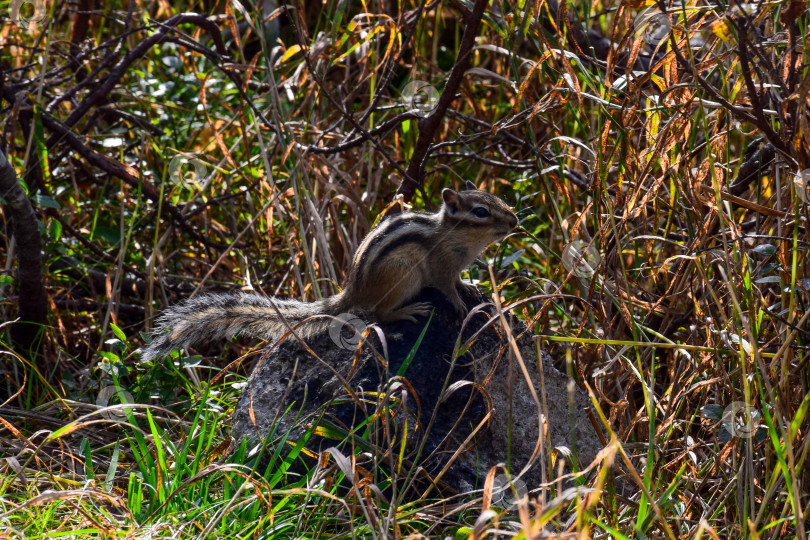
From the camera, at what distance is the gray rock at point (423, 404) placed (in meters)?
2.49

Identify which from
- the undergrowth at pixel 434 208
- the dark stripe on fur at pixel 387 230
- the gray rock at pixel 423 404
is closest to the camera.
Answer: the undergrowth at pixel 434 208

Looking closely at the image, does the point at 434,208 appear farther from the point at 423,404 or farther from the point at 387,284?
the point at 423,404

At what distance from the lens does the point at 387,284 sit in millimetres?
3104

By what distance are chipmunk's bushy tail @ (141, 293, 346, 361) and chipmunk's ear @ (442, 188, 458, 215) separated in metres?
0.58

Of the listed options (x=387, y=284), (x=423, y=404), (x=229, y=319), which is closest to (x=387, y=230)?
(x=387, y=284)

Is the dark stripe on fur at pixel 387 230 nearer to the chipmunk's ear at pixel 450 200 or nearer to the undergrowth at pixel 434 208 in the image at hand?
the chipmunk's ear at pixel 450 200

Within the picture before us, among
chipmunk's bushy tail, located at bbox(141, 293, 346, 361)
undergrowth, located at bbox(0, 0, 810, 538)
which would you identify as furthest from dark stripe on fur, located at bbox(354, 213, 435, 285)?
undergrowth, located at bbox(0, 0, 810, 538)

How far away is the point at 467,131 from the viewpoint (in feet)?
14.8

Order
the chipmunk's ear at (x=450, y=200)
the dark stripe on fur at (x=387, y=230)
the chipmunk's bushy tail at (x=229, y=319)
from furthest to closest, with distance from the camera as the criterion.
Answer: the chipmunk's ear at (x=450, y=200) → the dark stripe on fur at (x=387, y=230) → the chipmunk's bushy tail at (x=229, y=319)

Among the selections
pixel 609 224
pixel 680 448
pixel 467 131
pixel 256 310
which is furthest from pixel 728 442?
pixel 467 131

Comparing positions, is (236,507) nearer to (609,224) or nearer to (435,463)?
(435,463)

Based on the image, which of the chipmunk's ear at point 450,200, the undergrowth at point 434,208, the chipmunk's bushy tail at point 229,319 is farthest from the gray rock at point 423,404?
the chipmunk's ear at point 450,200

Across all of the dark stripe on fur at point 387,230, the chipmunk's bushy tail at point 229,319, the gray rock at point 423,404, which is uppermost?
the dark stripe on fur at point 387,230

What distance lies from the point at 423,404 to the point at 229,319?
89 centimetres
